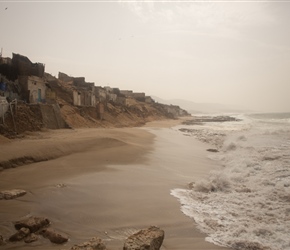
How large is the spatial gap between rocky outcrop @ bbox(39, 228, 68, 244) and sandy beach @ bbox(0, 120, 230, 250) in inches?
3.0

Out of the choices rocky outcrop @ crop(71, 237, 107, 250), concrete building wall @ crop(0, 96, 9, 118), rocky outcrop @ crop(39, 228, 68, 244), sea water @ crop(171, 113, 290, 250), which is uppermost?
concrete building wall @ crop(0, 96, 9, 118)

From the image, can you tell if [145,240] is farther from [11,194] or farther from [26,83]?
[26,83]

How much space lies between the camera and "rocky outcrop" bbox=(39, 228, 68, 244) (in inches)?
122

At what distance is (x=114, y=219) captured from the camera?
12.8ft

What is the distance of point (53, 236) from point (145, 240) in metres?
Answer: 1.32

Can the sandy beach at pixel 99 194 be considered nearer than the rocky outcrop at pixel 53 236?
No

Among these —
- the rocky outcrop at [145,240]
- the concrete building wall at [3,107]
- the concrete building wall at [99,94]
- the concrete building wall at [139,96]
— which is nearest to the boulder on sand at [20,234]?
the rocky outcrop at [145,240]

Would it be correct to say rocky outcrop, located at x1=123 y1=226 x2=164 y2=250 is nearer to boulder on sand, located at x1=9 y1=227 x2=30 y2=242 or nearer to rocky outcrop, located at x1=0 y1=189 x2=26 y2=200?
boulder on sand, located at x1=9 y1=227 x2=30 y2=242

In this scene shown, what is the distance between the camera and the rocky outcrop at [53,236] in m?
3.10

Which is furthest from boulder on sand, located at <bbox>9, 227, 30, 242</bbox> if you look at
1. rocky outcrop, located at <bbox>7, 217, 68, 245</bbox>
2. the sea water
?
the sea water

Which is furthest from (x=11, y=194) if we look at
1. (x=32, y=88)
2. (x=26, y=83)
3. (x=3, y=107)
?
(x=32, y=88)

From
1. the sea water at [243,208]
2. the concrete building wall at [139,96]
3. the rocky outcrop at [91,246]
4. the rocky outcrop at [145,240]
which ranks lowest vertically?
the sea water at [243,208]

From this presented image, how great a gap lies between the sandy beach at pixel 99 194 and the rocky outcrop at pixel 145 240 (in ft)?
1.43

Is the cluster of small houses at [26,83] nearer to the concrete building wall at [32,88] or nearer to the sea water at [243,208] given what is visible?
the concrete building wall at [32,88]
